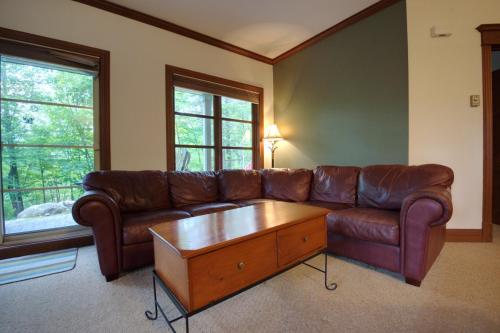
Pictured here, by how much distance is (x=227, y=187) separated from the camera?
9.84ft

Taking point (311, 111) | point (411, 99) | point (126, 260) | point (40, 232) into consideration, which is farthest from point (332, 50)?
point (40, 232)

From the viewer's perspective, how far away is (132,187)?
7.96 ft

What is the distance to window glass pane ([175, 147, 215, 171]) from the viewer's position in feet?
11.2

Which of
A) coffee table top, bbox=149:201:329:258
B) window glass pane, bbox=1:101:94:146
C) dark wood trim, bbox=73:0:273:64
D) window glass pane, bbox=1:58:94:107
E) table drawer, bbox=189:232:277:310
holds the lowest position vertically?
table drawer, bbox=189:232:277:310

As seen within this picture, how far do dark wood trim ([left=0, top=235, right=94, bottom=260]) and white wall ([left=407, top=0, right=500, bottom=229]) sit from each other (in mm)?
3835

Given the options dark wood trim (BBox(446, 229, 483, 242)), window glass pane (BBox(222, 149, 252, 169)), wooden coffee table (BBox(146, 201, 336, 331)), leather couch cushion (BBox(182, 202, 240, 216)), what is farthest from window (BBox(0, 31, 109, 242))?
dark wood trim (BBox(446, 229, 483, 242))

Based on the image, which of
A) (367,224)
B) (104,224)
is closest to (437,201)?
(367,224)

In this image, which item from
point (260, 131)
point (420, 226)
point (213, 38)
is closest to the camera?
point (420, 226)

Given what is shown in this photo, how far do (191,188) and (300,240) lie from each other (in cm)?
163

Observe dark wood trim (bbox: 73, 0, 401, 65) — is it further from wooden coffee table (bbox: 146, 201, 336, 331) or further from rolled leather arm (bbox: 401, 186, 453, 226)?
wooden coffee table (bbox: 146, 201, 336, 331)

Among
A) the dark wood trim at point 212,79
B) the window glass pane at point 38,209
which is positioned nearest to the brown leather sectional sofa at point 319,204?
the window glass pane at point 38,209

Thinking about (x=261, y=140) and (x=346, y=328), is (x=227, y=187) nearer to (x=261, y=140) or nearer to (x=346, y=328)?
(x=261, y=140)

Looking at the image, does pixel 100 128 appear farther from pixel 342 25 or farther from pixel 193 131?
pixel 342 25

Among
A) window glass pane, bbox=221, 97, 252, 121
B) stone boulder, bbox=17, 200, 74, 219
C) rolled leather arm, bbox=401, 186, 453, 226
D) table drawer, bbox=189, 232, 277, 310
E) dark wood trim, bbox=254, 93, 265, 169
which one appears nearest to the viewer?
table drawer, bbox=189, 232, 277, 310
